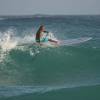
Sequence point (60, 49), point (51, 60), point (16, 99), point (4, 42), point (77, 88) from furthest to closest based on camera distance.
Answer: point (4, 42)
point (60, 49)
point (51, 60)
point (77, 88)
point (16, 99)

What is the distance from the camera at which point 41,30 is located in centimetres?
2089

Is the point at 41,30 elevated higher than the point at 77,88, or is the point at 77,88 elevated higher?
the point at 41,30

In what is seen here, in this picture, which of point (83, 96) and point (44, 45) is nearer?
point (83, 96)

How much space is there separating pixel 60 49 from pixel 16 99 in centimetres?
799

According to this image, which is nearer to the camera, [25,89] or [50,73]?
[25,89]

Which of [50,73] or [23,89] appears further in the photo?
[50,73]

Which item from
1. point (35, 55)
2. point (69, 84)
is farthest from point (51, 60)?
point (69, 84)

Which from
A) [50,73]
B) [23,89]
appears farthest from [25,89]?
[50,73]

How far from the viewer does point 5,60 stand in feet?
61.6

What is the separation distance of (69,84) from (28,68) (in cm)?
322

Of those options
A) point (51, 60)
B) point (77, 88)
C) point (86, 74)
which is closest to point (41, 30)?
point (51, 60)

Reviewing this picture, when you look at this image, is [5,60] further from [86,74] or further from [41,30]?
[86,74]

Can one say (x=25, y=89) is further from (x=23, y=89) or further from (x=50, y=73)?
(x=50, y=73)

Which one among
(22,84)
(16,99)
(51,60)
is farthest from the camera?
(51,60)
